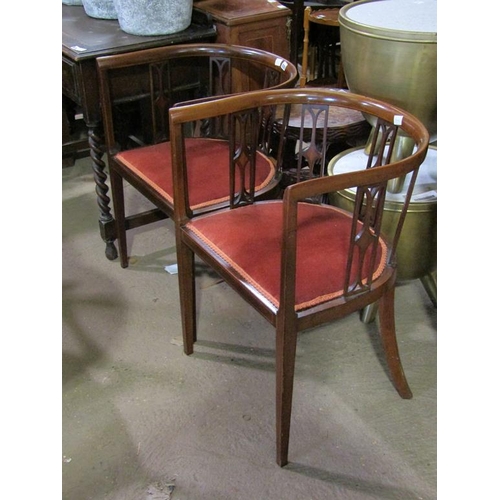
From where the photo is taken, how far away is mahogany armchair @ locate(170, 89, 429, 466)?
3.92 ft

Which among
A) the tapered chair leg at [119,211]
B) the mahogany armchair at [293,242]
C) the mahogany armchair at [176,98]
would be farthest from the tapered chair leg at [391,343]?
the tapered chair leg at [119,211]

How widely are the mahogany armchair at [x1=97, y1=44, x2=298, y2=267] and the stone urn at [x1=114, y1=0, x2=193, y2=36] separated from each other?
0.11 meters

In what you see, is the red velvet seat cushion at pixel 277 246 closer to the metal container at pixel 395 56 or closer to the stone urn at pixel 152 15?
the metal container at pixel 395 56

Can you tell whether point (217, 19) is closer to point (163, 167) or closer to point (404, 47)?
point (163, 167)

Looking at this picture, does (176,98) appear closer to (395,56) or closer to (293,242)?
(395,56)

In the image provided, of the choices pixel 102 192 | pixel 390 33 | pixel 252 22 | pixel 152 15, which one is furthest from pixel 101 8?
pixel 390 33

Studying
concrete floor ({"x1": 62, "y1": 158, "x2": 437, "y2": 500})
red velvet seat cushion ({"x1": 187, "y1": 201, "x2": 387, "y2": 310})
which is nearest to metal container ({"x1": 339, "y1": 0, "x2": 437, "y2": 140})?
red velvet seat cushion ({"x1": 187, "y1": 201, "x2": 387, "y2": 310})

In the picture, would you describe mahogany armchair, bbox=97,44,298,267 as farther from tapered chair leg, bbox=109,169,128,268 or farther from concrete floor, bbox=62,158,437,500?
concrete floor, bbox=62,158,437,500

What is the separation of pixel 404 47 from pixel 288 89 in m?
0.31

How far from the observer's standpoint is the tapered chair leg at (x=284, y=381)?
1.26 meters

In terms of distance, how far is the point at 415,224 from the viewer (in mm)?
1690

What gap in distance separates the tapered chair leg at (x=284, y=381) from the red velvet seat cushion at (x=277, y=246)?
0.07 m

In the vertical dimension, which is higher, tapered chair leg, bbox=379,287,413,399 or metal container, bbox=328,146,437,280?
metal container, bbox=328,146,437,280

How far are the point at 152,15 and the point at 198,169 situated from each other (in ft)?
1.97
